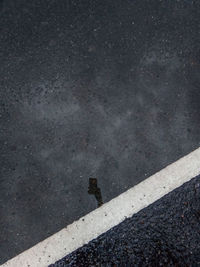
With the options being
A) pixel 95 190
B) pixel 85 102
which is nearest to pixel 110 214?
pixel 95 190

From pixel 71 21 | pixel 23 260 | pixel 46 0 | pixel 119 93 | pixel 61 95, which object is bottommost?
pixel 23 260

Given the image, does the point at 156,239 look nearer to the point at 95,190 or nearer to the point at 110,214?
the point at 110,214

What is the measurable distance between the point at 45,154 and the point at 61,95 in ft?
1.99

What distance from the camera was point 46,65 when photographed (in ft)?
11.1

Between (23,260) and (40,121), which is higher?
(40,121)

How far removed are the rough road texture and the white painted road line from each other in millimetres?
61

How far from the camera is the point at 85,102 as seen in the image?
3.35 m

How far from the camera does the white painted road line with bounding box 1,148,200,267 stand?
3.20 meters

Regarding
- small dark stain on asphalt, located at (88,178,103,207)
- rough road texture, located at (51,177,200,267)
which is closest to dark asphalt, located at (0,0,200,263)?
small dark stain on asphalt, located at (88,178,103,207)

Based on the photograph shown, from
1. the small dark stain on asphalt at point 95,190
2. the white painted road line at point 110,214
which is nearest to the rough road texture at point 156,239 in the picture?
the white painted road line at point 110,214

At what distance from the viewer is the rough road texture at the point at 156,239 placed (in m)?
3.22

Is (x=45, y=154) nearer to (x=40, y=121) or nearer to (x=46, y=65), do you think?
(x=40, y=121)

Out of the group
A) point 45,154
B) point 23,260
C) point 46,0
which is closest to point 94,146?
point 45,154

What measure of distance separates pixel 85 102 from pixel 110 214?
44.5 inches
